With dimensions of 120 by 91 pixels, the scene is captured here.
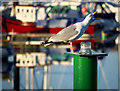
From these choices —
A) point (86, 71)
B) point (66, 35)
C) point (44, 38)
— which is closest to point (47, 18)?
point (44, 38)

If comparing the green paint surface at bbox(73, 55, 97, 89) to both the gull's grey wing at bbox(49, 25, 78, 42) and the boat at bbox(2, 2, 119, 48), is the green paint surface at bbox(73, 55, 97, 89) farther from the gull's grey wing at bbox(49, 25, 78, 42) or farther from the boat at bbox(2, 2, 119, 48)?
the boat at bbox(2, 2, 119, 48)

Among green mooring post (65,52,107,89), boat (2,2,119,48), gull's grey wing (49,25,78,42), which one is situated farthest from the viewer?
boat (2,2,119,48)

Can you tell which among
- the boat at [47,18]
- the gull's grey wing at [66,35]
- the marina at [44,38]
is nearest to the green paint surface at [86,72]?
the gull's grey wing at [66,35]

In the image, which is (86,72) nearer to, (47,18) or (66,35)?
(66,35)

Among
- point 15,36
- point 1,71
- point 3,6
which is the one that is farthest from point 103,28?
point 1,71

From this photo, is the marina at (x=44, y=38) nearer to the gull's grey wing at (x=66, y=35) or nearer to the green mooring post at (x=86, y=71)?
the gull's grey wing at (x=66, y=35)

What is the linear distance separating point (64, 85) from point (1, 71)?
42.8 inches

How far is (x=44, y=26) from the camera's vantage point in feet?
6.18

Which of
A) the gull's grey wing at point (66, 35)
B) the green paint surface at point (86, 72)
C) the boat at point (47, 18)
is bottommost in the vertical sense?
the green paint surface at point (86, 72)

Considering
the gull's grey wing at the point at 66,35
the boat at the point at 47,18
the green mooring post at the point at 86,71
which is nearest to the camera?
the green mooring post at the point at 86,71

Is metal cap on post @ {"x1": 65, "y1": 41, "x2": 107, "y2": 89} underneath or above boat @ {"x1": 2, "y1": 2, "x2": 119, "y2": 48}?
underneath

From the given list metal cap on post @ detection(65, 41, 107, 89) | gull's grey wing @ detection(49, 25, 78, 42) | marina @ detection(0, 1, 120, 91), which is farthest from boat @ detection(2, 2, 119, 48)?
metal cap on post @ detection(65, 41, 107, 89)

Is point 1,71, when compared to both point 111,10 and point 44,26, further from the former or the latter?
point 111,10

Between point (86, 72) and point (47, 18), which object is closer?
point (86, 72)
